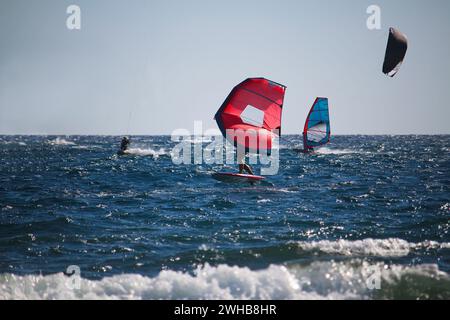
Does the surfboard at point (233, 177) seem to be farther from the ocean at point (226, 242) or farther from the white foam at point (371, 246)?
the white foam at point (371, 246)

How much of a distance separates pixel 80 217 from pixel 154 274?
613 cm

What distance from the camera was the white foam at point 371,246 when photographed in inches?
420

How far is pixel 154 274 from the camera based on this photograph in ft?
30.8

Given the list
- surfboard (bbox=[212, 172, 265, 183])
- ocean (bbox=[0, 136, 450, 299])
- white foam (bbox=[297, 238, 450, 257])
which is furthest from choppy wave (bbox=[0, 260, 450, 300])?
surfboard (bbox=[212, 172, 265, 183])

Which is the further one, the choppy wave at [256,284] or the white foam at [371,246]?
the white foam at [371,246]

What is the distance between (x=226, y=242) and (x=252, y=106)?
36.8 feet

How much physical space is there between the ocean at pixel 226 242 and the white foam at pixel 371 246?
5 centimetres

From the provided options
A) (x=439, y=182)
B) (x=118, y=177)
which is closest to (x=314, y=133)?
(x=439, y=182)

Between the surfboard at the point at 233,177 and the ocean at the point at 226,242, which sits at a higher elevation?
the surfboard at the point at 233,177

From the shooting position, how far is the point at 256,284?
8.66 m

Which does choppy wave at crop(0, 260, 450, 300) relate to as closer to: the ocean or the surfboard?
the ocean

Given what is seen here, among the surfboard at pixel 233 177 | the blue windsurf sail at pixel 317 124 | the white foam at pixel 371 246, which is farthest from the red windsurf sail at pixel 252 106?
the blue windsurf sail at pixel 317 124

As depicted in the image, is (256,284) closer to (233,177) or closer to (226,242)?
(226,242)

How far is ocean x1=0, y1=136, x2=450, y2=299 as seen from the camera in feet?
28.3
